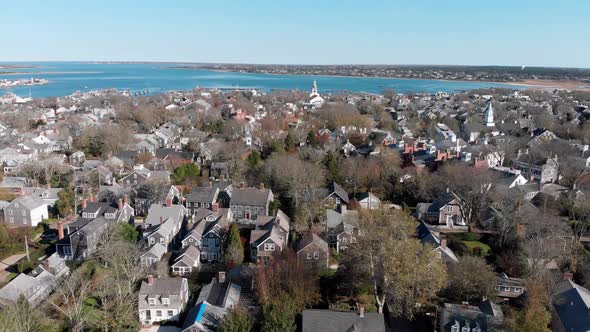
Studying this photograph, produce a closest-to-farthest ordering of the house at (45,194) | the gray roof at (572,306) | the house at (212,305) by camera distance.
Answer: the gray roof at (572,306)
the house at (212,305)
the house at (45,194)

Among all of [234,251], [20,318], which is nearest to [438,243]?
[234,251]

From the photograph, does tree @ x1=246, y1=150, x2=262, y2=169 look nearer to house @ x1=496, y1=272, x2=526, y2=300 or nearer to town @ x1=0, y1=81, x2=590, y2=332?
town @ x1=0, y1=81, x2=590, y2=332

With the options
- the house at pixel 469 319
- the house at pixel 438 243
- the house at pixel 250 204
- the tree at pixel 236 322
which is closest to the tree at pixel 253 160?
the house at pixel 250 204

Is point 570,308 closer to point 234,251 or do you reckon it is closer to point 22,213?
point 234,251

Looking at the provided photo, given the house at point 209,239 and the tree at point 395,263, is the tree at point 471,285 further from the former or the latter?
the house at point 209,239

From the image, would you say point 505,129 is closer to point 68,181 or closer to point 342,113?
point 342,113

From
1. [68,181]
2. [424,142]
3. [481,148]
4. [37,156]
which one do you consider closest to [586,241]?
[481,148]
